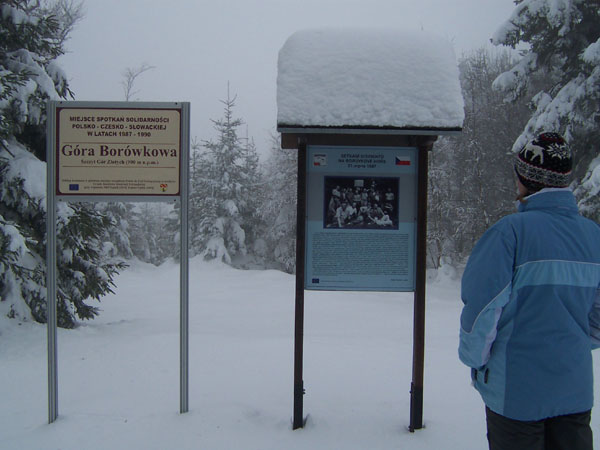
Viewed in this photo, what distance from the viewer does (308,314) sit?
1229cm

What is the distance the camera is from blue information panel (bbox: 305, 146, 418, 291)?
3.90m

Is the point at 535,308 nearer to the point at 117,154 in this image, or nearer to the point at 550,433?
the point at 550,433

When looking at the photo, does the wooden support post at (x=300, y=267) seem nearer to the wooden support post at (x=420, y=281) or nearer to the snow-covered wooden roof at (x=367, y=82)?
the snow-covered wooden roof at (x=367, y=82)

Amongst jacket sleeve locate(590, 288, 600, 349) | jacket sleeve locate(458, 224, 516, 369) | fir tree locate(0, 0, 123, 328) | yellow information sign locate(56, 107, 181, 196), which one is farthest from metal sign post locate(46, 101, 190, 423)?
fir tree locate(0, 0, 123, 328)

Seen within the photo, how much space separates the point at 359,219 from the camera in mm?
3906

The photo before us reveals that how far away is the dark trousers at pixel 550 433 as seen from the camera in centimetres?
211

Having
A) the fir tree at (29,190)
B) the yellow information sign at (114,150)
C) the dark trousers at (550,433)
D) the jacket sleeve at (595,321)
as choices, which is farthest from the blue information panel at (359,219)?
the fir tree at (29,190)

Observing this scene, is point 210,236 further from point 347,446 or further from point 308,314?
point 347,446

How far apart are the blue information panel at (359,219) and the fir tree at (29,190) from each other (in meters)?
5.22

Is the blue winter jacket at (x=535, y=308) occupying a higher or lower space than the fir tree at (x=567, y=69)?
lower

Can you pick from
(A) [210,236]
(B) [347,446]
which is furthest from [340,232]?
(A) [210,236]

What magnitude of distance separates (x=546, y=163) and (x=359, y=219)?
1.88 meters

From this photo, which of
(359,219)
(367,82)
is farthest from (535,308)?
(367,82)

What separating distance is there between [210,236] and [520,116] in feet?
71.1
